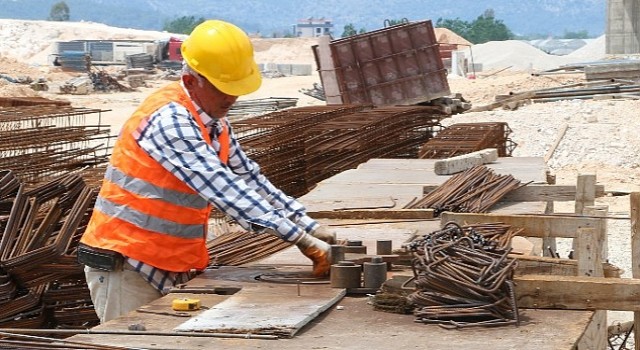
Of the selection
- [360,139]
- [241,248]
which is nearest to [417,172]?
[360,139]

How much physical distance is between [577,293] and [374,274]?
0.91m

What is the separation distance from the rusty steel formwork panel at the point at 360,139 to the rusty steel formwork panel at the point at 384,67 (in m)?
7.60

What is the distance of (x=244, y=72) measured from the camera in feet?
17.3

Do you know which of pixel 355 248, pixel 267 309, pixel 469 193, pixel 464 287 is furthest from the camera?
pixel 469 193

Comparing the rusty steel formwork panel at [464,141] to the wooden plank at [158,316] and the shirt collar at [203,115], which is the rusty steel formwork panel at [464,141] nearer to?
the shirt collar at [203,115]

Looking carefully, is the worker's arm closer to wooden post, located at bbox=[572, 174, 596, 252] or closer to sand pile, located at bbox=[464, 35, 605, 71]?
wooden post, located at bbox=[572, 174, 596, 252]

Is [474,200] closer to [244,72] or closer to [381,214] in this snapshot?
[381,214]

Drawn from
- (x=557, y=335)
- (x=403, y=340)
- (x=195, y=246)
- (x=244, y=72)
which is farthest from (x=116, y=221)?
(x=557, y=335)

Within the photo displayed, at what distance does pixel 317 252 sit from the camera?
17.9 ft

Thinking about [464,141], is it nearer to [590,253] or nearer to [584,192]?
[584,192]

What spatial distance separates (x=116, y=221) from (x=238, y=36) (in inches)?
39.1

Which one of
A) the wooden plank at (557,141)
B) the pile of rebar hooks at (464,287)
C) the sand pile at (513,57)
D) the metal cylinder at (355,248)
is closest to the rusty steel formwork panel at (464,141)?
the wooden plank at (557,141)

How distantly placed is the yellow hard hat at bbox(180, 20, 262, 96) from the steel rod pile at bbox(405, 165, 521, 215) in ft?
9.22

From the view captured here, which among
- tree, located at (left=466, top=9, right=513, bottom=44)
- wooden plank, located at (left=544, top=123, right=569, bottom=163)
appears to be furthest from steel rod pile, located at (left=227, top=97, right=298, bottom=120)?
tree, located at (left=466, top=9, right=513, bottom=44)
